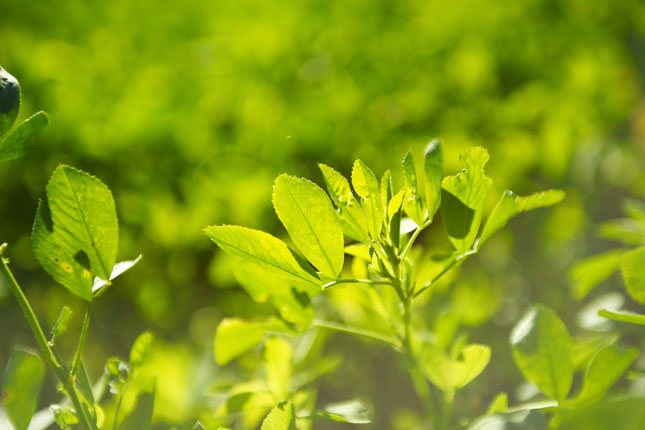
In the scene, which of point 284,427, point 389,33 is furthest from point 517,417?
point 389,33

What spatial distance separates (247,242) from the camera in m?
0.43

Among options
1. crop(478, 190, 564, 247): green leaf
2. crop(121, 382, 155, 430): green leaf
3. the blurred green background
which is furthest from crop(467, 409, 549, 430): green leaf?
the blurred green background

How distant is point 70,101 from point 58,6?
0.98 metres

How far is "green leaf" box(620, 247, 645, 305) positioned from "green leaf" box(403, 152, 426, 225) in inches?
7.2

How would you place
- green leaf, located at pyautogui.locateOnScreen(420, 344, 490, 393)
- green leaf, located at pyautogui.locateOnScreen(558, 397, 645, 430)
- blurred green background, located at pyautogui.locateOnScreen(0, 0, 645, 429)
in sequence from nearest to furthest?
1. green leaf, located at pyautogui.locateOnScreen(558, 397, 645, 430)
2. green leaf, located at pyautogui.locateOnScreen(420, 344, 490, 393)
3. blurred green background, located at pyautogui.locateOnScreen(0, 0, 645, 429)

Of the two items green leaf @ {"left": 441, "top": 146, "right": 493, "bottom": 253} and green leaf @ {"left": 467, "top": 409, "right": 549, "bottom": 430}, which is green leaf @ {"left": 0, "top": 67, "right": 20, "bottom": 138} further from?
green leaf @ {"left": 467, "top": 409, "right": 549, "bottom": 430}

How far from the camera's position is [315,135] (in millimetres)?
1392

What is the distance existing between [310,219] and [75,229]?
0.17 m

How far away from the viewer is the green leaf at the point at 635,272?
489mm

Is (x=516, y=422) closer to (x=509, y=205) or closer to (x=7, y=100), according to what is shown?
(x=509, y=205)

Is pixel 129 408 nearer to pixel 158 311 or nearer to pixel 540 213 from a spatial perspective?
pixel 158 311

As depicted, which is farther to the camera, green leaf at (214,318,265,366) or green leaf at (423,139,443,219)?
green leaf at (214,318,265,366)

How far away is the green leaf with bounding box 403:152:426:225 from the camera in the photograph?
1.40 feet

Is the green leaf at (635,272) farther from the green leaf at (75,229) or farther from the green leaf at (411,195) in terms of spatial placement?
the green leaf at (75,229)
